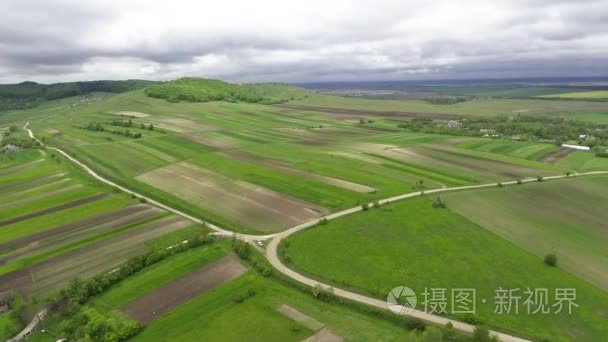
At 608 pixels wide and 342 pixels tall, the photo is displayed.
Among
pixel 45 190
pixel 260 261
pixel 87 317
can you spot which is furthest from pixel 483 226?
pixel 45 190

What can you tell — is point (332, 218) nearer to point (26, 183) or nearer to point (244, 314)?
point (244, 314)

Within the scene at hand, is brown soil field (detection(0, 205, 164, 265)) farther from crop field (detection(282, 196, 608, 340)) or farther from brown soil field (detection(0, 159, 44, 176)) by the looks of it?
brown soil field (detection(0, 159, 44, 176))

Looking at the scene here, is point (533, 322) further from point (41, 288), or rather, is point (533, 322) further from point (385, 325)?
point (41, 288)

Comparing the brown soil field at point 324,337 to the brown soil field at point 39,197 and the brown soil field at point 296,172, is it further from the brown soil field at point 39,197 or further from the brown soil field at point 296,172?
the brown soil field at point 39,197

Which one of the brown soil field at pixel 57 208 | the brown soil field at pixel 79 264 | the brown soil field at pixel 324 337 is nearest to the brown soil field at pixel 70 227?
the brown soil field at pixel 79 264

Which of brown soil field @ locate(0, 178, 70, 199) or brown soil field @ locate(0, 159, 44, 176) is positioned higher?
brown soil field @ locate(0, 159, 44, 176)

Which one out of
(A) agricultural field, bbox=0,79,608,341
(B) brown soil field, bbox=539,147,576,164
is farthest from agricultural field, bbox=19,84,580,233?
(B) brown soil field, bbox=539,147,576,164
